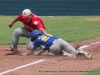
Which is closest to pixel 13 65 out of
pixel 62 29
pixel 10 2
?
pixel 62 29

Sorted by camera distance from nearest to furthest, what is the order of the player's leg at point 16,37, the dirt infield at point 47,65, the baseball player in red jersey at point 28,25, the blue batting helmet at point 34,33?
the dirt infield at point 47,65, the blue batting helmet at point 34,33, the baseball player in red jersey at point 28,25, the player's leg at point 16,37

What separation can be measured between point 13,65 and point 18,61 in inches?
22.4

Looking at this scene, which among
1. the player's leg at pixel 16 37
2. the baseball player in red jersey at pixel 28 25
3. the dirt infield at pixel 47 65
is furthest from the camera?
the player's leg at pixel 16 37

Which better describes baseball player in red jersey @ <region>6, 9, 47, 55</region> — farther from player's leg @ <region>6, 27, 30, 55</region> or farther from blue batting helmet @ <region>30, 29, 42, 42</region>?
blue batting helmet @ <region>30, 29, 42, 42</region>

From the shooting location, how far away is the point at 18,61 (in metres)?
9.69

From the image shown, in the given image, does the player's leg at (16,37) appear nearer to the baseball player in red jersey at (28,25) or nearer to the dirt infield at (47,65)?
the baseball player in red jersey at (28,25)

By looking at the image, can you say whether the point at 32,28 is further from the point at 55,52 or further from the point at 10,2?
the point at 10,2

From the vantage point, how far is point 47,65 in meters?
9.09

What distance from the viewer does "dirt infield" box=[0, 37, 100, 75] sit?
327 inches

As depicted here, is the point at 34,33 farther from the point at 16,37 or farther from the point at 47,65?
the point at 47,65

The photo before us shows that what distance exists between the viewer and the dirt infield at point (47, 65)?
8.30 meters

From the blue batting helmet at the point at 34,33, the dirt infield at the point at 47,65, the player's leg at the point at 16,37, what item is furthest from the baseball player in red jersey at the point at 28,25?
the dirt infield at the point at 47,65

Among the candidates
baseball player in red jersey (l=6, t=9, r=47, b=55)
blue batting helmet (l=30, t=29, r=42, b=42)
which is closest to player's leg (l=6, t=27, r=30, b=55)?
baseball player in red jersey (l=6, t=9, r=47, b=55)

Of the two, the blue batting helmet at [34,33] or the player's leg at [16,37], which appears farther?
the player's leg at [16,37]
